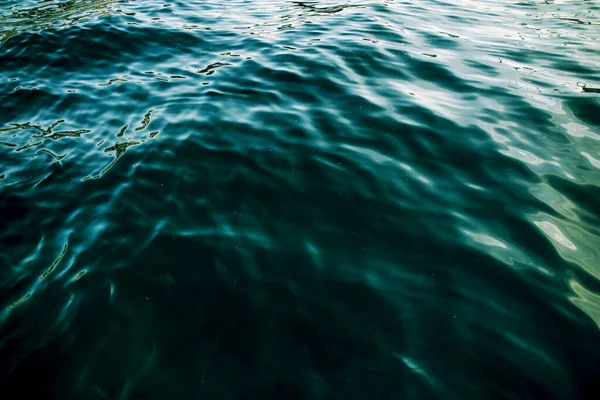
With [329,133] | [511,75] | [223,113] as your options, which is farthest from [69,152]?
[511,75]

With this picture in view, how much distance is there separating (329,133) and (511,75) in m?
4.61

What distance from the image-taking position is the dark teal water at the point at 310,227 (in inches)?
123

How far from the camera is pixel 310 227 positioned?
438 cm

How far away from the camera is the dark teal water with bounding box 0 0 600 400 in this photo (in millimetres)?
3117

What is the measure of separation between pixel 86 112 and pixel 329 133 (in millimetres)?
5426

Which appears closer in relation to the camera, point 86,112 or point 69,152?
point 69,152

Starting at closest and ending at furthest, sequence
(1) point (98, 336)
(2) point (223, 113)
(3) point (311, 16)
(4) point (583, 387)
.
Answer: (4) point (583, 387) < (1) point (98, 336) < (2) point (223, 113) < (3) point (311, 16)

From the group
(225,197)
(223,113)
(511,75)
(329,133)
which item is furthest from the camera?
(511,75)

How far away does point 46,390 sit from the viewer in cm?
307

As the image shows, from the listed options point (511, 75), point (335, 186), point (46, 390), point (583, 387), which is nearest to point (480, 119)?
point (511, 75)

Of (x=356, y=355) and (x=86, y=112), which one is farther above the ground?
(x=86, y=112)

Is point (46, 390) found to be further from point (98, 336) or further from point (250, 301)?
point (250, 301)

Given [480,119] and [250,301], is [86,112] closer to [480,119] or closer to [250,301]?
[250,301]

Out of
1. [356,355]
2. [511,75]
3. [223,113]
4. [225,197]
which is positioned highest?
[511,75]
